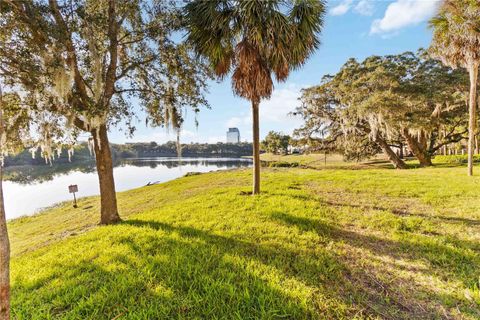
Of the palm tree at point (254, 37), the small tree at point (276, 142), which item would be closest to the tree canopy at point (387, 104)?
the palm tree at point (254, 37)

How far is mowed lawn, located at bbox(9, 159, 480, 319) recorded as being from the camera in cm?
251

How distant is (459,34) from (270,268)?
12.6 m

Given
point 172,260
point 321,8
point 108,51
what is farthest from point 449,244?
point 108,51

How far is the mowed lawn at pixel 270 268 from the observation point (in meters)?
2.51

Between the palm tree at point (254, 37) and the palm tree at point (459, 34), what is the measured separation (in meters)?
7.22

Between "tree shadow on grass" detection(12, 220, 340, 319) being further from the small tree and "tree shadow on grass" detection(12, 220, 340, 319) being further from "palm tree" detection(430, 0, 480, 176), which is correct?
the small tree

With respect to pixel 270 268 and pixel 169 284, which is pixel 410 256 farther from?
A: pixel 169 284

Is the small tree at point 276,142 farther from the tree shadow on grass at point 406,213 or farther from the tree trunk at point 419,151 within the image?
the tree shadow on grass at point 406,213

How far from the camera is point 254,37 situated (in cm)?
608

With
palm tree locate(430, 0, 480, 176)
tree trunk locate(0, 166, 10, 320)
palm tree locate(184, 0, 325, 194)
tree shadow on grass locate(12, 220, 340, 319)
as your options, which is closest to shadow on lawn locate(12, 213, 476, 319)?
tree shadow on grass locate(12, 220, 340, 319)

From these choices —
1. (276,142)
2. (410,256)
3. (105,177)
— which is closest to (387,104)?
(410,256)

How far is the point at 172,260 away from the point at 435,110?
65.7 feet

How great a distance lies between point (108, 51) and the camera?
6535 mm

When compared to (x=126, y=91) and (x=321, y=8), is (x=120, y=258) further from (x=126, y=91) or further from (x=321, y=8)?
(x=321, y=8)
